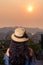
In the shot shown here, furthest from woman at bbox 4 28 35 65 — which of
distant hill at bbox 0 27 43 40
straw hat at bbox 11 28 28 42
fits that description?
distant hill at bbox 0 27 43 40

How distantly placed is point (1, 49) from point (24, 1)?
577mm

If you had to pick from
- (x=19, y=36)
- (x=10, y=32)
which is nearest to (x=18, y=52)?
(x=19, y=36)

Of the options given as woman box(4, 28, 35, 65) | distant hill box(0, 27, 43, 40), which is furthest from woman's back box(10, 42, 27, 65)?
distant hill box(0, 27, 43, 40)

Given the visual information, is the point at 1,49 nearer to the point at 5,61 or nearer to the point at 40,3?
the point at 5,61

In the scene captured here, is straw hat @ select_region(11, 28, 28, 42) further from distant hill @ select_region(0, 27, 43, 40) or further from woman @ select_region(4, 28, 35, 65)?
distant hill @ select_region(0, 27, 43, 40)

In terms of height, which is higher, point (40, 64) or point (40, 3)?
point (40, 3)

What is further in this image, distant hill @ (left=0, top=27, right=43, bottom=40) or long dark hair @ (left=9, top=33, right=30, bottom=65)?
distant hill @ (left=0, top=27, right=43, bottom=40)

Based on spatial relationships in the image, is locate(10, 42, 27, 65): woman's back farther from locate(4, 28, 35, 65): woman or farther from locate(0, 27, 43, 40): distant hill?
locate(0, 27, 43, 40): distant hill

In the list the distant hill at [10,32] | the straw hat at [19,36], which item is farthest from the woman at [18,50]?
the distant hill at [10,32]

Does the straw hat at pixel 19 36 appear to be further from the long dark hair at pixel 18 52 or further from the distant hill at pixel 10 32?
the distant hill at pixel 10 32

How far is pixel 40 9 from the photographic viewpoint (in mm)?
2025

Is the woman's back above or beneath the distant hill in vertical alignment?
beneath

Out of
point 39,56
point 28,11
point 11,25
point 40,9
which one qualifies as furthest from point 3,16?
point 39,56

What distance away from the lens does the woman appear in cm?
175
